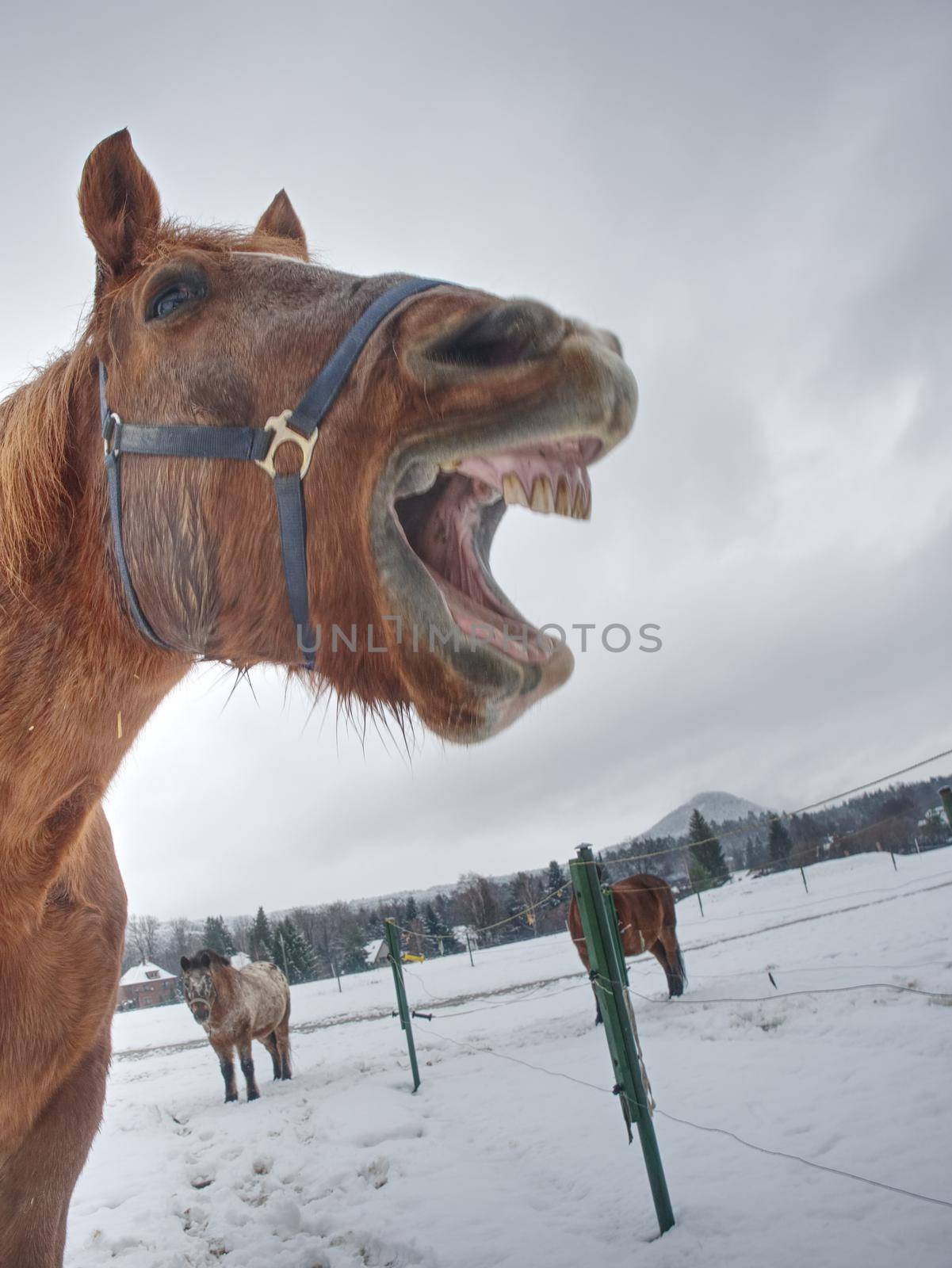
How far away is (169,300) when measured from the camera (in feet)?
5.34

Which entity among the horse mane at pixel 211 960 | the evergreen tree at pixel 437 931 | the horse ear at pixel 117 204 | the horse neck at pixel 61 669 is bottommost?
the evergreen tree at pixel 437 931

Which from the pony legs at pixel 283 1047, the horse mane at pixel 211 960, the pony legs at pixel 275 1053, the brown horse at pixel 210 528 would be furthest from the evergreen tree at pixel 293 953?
the brown horse at pixel 210 528

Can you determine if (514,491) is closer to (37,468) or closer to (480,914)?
(37,468)

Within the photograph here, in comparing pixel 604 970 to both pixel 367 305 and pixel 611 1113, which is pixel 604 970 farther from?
pixel 367 305

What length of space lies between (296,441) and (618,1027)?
143 inches

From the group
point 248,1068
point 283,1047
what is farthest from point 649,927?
point 283,1047

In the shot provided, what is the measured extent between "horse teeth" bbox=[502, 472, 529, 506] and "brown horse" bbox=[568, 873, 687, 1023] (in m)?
9.17

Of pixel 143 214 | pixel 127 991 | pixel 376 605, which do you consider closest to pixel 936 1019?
pixel 376 605

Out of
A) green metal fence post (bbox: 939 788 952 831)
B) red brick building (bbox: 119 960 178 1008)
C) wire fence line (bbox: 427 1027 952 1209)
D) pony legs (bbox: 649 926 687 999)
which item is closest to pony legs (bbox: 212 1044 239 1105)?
wire fence line (bbox: 427 1027 952 1209)

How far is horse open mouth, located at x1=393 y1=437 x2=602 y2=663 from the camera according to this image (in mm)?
1199

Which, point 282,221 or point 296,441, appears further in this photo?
point 282,221

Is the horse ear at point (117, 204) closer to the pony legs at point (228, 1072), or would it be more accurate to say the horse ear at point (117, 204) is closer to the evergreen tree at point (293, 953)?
the pony legs at point (228, 1072)

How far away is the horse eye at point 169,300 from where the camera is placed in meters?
1.61

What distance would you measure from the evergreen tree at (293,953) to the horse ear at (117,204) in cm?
5014
